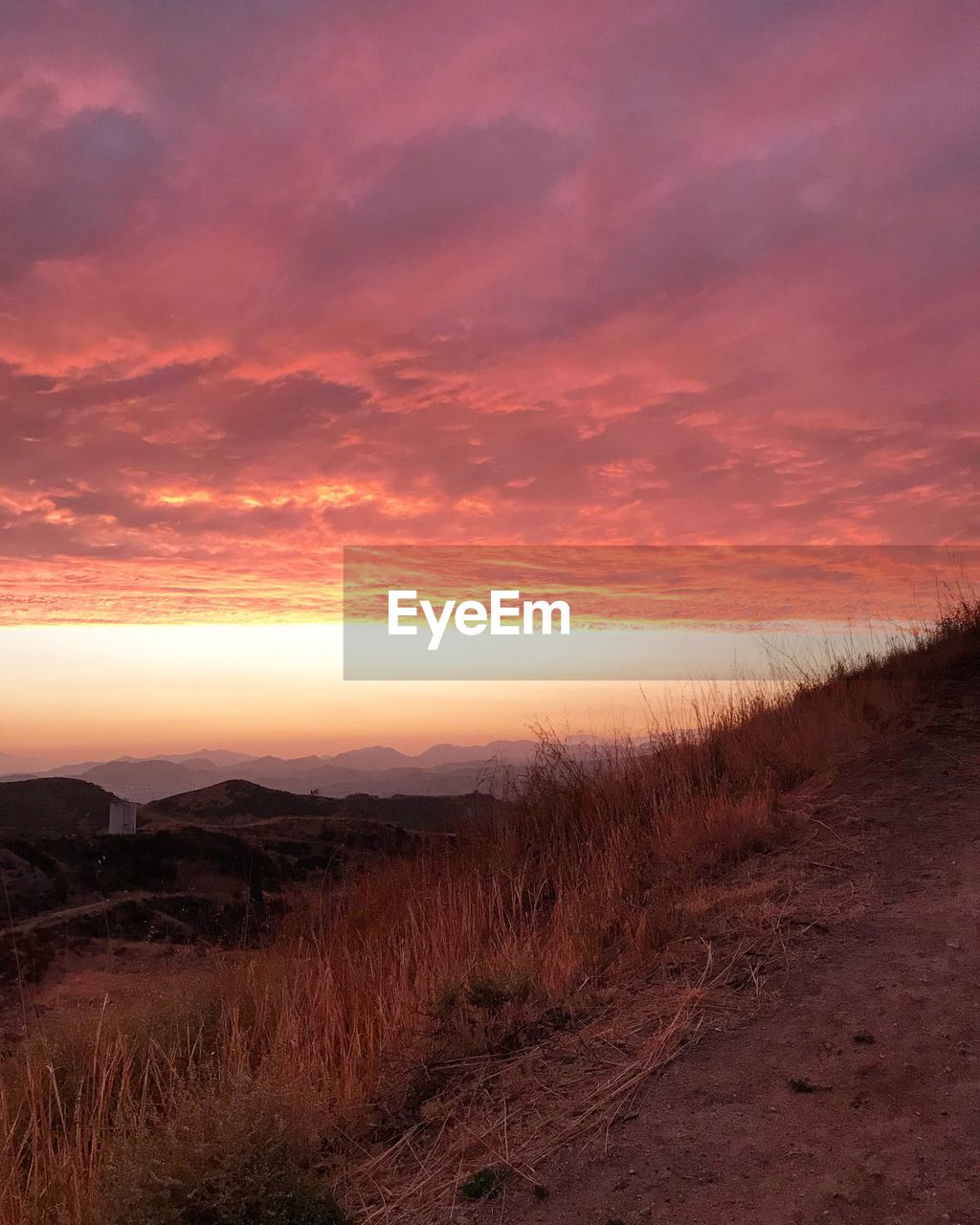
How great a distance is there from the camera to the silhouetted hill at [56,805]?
28453 millimetres

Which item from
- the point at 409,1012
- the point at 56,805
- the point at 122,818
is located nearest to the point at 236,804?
the point at 56,805

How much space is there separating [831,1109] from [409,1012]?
2363 millimetres


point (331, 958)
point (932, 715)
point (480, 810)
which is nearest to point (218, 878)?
point (480, 810)

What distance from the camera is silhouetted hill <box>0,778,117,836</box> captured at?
2845 centimetres

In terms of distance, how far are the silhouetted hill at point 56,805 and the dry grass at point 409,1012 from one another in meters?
22.0

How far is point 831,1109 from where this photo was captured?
3.55 meters

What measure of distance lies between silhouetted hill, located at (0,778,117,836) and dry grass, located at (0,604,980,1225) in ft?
72.2

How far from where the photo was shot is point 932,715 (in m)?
9.22

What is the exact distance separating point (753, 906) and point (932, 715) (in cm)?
463

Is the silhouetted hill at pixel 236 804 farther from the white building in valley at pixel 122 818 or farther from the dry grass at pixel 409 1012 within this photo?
the dry grass at pixel 409 1012

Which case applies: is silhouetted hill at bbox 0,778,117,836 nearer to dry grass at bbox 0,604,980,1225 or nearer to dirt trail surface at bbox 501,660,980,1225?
dry grass at bbox 0,604,980,1225

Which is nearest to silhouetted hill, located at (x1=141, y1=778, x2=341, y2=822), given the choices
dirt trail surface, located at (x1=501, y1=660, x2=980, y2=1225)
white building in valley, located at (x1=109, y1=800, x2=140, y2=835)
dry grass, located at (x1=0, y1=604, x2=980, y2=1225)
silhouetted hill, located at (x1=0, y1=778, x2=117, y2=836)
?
silhouetted hill, located at (x1=0, y1=778, x2=117, y2=836)

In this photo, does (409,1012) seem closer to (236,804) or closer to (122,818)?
(122,818)

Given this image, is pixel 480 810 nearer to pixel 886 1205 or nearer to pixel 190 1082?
pixel 190 1082
